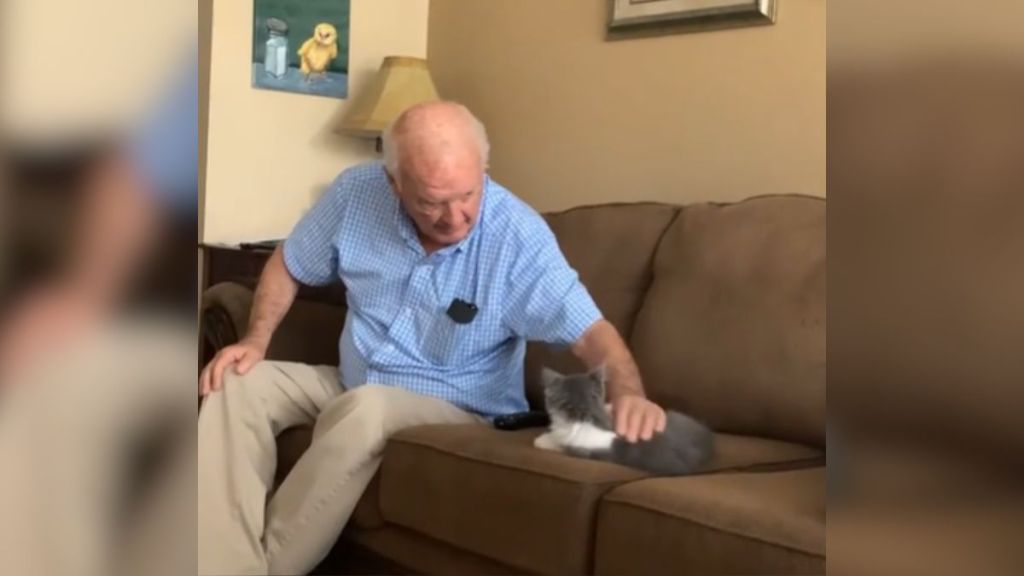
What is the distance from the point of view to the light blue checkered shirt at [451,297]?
7.00 feet

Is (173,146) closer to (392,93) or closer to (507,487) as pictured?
(507,487)

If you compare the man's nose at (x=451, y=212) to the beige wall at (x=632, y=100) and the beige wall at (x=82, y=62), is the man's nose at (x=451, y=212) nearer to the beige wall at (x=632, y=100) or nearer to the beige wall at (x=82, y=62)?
the beige wall at (x=632, y=100)

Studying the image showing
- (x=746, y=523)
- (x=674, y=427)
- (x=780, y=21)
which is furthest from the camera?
(x=780, y=21)

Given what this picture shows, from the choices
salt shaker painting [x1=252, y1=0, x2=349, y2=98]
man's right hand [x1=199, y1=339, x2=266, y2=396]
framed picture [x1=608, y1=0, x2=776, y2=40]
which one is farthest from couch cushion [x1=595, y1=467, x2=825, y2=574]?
salt shaker painting [x1=252, y1=0, x2=349, y2=98]

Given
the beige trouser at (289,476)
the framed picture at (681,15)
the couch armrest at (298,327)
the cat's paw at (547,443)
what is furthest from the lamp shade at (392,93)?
the cat's paw at (547,443)

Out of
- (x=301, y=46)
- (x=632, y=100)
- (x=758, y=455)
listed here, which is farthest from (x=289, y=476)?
(x=301, y=46)

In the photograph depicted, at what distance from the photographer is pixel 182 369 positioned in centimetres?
36

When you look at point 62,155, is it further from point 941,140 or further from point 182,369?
point 941,140

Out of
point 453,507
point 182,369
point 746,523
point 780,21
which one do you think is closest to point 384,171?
point 453,507

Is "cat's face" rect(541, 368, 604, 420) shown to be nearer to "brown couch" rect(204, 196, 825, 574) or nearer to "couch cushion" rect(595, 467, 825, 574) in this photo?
"brown couch" rect(204, 196, 825, 574)

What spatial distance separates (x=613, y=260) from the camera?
2447 millimetres

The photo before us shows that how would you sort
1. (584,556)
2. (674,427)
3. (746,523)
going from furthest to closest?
(674,427), (584,556), (746,523)

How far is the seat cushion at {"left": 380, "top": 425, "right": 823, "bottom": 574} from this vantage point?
5.39ft

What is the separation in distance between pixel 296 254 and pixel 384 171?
24 centimetres
